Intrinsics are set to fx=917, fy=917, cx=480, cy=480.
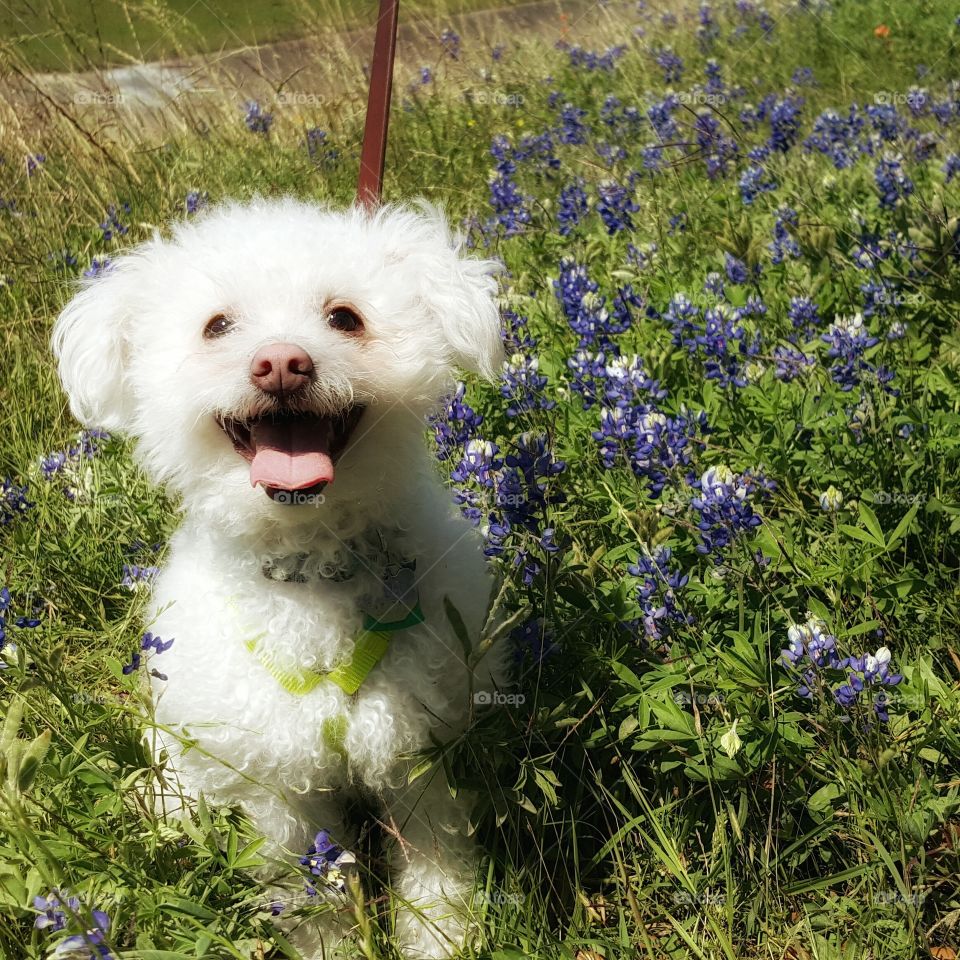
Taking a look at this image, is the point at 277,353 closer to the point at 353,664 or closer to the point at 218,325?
the point at 218,325

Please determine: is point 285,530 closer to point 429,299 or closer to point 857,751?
point 429,299

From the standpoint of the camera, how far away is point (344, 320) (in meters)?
2.04

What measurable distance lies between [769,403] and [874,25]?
7.63m

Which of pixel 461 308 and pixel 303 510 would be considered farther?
pixel 461 308

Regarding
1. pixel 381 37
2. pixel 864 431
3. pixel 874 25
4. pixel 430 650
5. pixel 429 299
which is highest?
pixel 381 37

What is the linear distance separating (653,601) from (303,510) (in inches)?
34.5

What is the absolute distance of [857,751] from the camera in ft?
6.55

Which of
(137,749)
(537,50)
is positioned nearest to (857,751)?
(137,749)

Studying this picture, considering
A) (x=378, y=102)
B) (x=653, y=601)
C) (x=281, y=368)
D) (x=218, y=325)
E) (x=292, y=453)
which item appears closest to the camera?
(x=281, y=368)

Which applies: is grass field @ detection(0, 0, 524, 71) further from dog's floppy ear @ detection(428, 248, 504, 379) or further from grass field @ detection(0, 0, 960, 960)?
dog's floppy ear @ detection(428, 248, 504, 379)

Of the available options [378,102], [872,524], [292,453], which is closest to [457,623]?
[292,453]

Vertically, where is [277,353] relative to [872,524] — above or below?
above

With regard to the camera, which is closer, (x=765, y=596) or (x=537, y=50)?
(x=765, y=596)

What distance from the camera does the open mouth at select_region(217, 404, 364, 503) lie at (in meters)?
1.80
